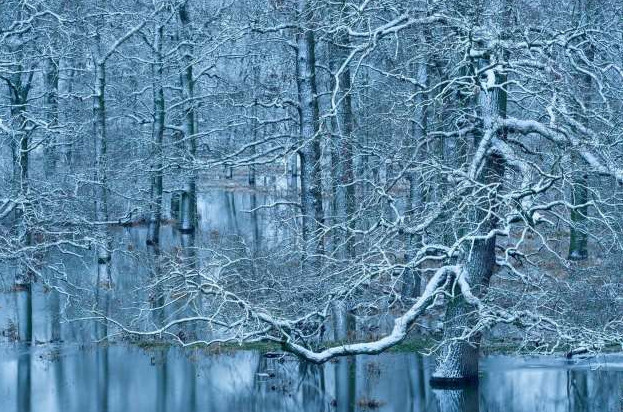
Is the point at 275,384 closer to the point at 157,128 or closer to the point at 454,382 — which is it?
the point at 454,382

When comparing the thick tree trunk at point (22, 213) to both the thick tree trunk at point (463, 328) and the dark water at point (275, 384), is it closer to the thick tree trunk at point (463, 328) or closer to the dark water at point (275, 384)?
the dark water at point (275, 384)

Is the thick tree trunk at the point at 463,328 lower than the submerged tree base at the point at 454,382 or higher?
higher

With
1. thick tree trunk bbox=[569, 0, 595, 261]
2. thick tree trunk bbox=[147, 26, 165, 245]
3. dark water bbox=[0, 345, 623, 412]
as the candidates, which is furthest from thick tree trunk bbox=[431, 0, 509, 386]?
thick tree trunk bbox=[147, 26, 165, 245]

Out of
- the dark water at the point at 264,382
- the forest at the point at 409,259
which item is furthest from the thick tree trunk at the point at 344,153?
the dark water at the point at 264,382

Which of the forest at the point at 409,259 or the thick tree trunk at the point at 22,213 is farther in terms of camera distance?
the thick tree trunk at the point at 22,213

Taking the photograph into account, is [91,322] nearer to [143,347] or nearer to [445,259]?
Answer: [143,347]

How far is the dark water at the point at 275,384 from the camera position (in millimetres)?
15164

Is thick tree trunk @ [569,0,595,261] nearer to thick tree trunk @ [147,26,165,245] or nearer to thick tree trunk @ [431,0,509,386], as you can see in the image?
thick tree trunk @ [431,0,509,386]

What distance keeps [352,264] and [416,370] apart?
391cm

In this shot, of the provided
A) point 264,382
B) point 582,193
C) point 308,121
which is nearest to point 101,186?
point 308,121

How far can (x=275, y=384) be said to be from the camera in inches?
658

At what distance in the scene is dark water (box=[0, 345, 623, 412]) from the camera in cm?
1516

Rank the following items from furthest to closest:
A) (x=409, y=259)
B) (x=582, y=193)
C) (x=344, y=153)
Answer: (x=344, y=153)
(x=582, y=193)
(x=409, y=259)

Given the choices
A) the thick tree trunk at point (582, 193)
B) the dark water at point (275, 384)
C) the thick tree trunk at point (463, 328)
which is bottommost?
the dark water at point (275, 384)
